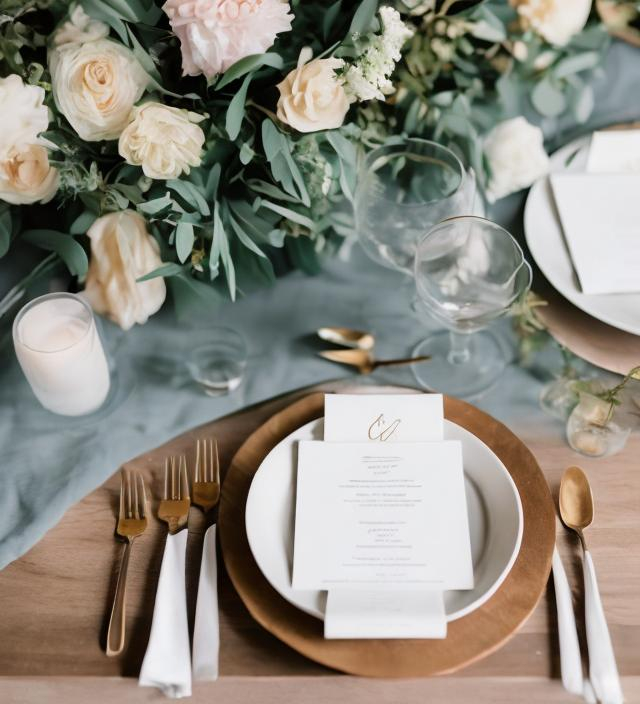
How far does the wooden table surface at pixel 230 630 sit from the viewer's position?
2.23ft

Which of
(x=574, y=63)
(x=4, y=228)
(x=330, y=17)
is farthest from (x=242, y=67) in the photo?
(x=574, y=63)

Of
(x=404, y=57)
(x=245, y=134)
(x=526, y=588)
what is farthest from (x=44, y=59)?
(x=526, y=588)

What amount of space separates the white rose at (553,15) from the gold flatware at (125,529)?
77 centimetres

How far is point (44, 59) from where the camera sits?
0.85 m

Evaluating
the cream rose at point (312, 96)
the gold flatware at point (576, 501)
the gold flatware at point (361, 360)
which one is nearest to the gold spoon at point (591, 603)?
the gold flatware at point (576, 501)

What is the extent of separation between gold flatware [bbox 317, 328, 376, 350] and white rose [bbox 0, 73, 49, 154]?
396mm

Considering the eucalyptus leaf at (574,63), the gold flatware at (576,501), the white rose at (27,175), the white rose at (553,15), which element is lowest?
the gold flatware at (576,501)

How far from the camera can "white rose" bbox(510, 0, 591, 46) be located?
3.26ft

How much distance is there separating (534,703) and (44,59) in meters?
0.83

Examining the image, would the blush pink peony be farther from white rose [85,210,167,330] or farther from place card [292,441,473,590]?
place card [292,441,473,590]

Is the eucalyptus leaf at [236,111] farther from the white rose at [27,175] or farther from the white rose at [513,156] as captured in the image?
the white rose at [513,156]

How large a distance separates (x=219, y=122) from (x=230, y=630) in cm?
51

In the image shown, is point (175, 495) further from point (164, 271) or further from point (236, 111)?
point (236, 111)

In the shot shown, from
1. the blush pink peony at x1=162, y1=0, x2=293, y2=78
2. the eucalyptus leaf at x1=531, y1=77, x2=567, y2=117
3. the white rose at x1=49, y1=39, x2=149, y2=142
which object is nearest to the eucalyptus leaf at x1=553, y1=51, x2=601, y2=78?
the eucalyptus leaf at x1=531, y1=77, x2=567, y2=117
